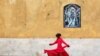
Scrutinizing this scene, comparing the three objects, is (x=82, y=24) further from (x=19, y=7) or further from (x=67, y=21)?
(x=19, y=7)

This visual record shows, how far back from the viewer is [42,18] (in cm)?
1347

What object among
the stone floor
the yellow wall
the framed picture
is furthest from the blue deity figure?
the stone floor

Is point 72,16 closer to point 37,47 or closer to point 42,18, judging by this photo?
point 42,18

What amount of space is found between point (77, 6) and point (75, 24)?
0.67 meters

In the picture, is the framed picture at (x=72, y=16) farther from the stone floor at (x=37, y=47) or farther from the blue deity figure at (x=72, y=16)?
the stone floor at (x=37, y=47)

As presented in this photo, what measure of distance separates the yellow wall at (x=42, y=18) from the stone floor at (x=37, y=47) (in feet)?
0.86

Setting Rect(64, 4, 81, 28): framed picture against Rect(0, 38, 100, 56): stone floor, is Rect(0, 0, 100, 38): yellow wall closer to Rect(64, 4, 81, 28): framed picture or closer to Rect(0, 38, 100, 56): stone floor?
Rect(64, 4, 81, 28): framed picture

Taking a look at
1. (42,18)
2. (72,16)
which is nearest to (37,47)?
(42,18)

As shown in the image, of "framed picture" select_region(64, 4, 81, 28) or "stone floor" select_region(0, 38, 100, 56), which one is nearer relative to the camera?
"stone floor" select_region(0, 38, 100, 56)

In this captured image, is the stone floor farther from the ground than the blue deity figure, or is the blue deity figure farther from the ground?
the blue deity figure

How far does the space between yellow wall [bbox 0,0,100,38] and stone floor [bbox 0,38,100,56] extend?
26cm

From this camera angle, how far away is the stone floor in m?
13.2

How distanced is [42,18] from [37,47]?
110 cm

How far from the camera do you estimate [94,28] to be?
43.9 feet
